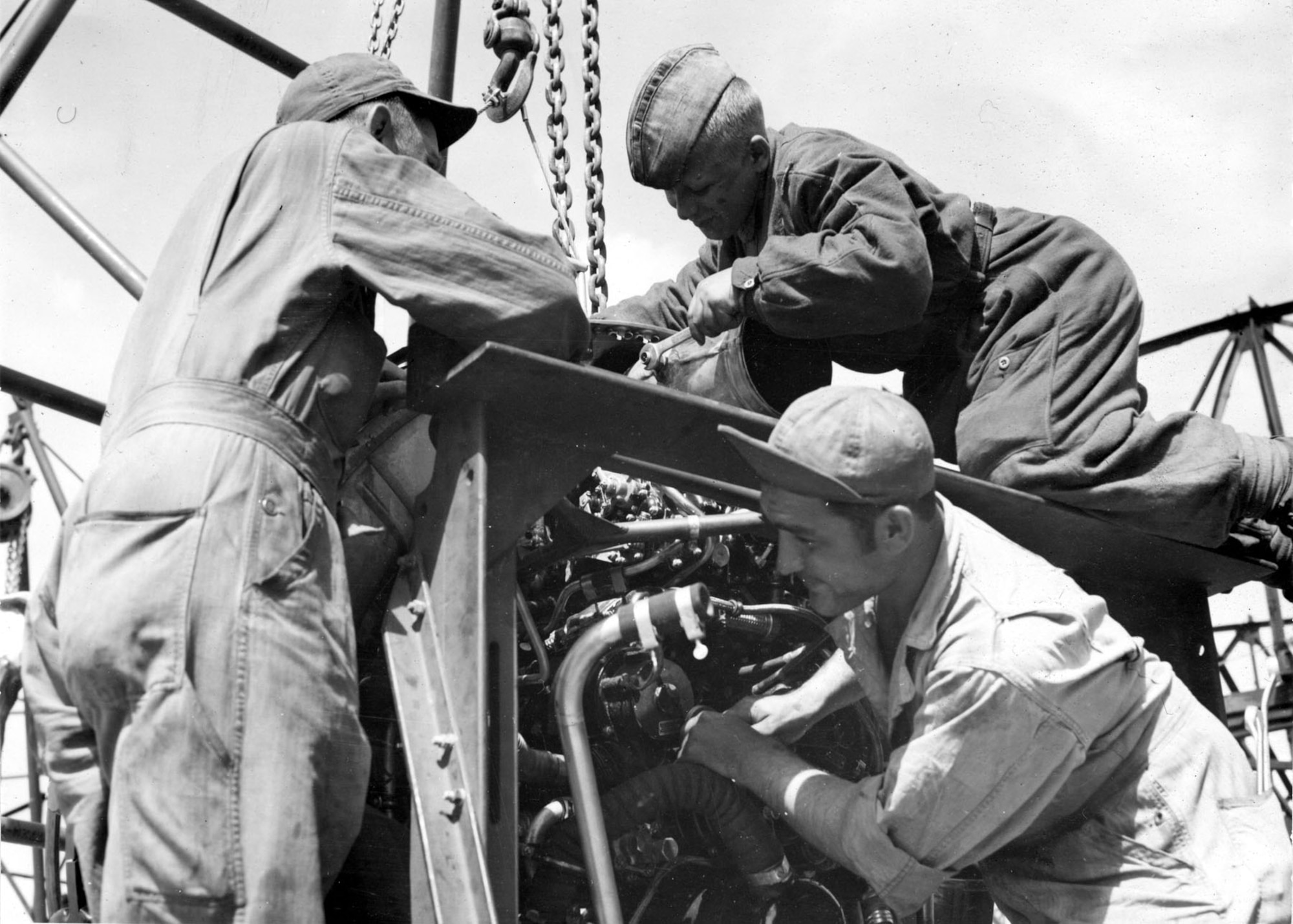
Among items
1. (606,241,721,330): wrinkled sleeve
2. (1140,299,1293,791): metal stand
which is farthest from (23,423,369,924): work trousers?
(1140,299,1293,791): metal stand

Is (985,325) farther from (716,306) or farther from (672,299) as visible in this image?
(672,299)

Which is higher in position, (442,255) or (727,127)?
(727,127)

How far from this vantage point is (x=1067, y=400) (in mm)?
4496

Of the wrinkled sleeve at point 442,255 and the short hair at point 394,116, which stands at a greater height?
the short hair at point 394,116

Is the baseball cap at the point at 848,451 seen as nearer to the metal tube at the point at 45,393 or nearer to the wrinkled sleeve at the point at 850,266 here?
the wrinkled sleeve at the point at 850,266

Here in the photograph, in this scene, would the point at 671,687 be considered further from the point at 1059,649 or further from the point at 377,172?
the point at 377,172

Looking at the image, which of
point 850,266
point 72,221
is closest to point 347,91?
point 850,266

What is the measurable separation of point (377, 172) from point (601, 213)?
192 cm

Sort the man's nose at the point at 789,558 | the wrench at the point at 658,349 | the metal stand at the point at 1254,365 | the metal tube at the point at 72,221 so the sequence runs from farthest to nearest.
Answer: the metal stand at the point at 1254,365 → the metal tube at the point at 72,221 → the wrench at the point at 658,349 → the man's nose at the point at 789,558

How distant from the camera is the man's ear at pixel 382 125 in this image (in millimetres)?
3789

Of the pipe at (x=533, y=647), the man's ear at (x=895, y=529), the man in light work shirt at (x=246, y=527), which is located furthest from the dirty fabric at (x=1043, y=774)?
the man in light work shirt at (x=246, y=527)

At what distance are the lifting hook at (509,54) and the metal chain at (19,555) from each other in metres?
→ 4.28

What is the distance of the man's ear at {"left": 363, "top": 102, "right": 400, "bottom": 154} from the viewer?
3789 mm

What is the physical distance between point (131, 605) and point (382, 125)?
141cm
